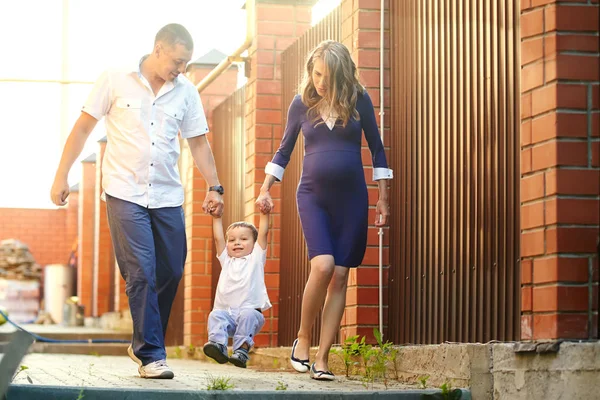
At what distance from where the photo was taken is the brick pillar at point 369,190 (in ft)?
20.4

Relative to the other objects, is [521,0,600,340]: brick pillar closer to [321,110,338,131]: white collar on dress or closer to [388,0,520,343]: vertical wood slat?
[388,0,520,343]: vertical wood slat

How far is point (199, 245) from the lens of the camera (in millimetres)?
11242

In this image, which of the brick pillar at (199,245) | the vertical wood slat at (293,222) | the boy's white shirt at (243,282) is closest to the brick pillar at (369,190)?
the boy's white shirt at (243,282)

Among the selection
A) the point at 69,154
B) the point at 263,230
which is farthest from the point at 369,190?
the point at 69,154

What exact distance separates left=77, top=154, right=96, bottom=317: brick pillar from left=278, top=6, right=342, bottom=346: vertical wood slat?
12.3m

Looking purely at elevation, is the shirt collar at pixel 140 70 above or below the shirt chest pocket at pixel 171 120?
above

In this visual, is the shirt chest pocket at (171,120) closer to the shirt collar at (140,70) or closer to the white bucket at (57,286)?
the shirt collar at (140,70)

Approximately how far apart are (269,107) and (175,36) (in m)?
3.30

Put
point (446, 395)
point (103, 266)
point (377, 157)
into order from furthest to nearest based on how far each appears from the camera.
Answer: point (103, 266) < point (377, 157) < point (446, 395)

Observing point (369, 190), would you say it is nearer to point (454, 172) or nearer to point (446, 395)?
point (454, 172)

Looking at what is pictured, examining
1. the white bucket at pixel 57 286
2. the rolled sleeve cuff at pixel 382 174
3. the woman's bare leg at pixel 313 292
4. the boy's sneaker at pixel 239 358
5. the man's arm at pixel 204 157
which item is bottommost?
the white bucket at pixel 57 286

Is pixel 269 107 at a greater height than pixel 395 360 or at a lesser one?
greater

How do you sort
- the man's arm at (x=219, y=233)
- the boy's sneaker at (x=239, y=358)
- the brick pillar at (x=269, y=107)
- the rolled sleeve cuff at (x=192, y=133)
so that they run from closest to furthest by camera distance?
the rolled sleeve cuff at (x=192, y=133) < the boy's sneaker at (x=239, y=358) < the man's arm at (x=219, y=233) < the brick pillar at (x=269, y=107)

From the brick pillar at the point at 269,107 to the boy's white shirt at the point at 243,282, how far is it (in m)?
1.93
